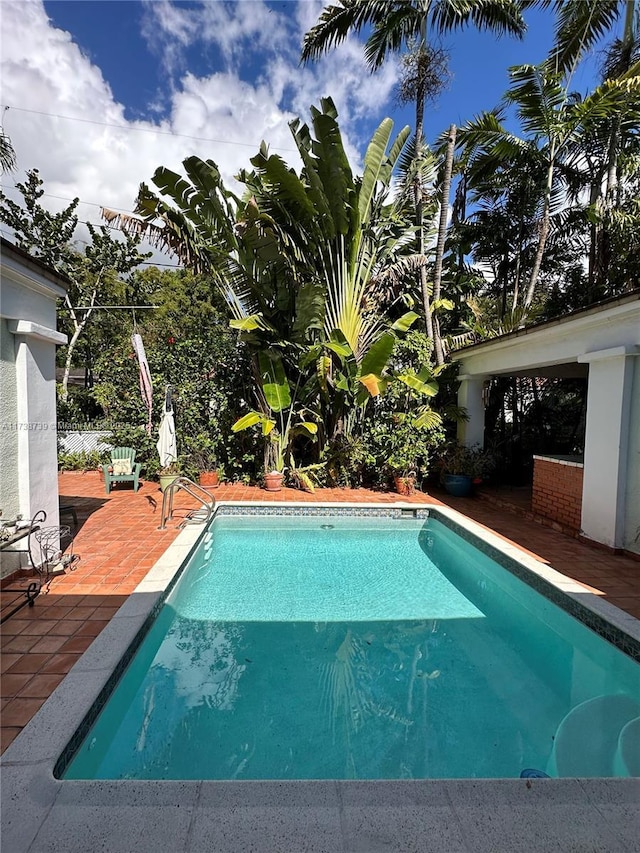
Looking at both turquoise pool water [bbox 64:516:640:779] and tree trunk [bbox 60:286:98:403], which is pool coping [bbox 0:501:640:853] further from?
tree trunk [bbox 60:286:98:403]

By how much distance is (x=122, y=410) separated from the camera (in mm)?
11102

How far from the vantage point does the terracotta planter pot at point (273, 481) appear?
412 inches

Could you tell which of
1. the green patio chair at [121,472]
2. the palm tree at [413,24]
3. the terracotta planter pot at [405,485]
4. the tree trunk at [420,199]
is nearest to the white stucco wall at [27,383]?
the green patio chair at [121,472]

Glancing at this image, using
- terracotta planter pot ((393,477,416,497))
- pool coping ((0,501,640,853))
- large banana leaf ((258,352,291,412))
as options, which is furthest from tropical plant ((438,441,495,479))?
pool coping ((0,501,640,853))

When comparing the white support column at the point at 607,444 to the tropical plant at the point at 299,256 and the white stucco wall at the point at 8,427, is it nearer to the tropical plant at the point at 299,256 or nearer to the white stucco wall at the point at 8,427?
the tropical plant at the point at 299,256

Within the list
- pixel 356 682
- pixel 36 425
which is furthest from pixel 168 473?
pixel 356 682

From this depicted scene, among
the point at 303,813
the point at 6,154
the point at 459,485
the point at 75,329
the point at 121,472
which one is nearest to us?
the point at 303,813

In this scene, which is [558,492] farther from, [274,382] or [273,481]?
[274,382]

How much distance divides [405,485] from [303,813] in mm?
8713

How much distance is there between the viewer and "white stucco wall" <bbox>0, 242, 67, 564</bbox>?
4426mm

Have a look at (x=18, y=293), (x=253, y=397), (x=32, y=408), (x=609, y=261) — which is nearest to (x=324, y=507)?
(x=253, y=397)

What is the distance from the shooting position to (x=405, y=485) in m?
10.6

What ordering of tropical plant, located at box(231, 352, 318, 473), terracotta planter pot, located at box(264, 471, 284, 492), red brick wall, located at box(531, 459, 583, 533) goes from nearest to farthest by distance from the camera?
1. red brick wall, located at box(531, 459, 583, 533)
2. tropical plant, located at box(231, 352, 318, 473)
3. terracotta planter pot, located at box(264, 471, 284, 492)

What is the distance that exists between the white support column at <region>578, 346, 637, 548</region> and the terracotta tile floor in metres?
0.45
